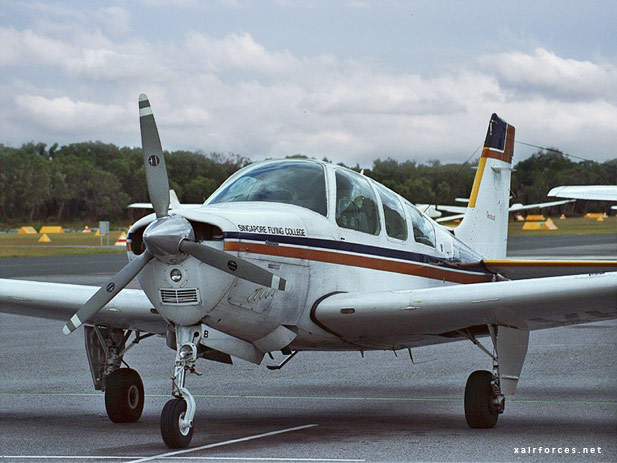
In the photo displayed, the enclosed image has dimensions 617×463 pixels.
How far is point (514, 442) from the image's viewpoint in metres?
8.11

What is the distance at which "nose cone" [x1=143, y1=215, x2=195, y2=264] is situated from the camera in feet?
24.4

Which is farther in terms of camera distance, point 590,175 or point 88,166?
point 88,166

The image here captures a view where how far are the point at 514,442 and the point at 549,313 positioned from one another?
4.03 feet

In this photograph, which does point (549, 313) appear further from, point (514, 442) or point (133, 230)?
point (133, 230)

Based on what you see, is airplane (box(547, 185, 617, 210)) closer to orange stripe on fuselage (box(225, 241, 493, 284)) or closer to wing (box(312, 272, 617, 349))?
orange stripe on fuselage (box(225, 241, 493, 284))

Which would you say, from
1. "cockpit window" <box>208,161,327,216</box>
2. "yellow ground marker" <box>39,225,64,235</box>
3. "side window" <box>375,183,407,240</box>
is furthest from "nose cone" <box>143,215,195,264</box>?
"yellow ground marker" <box>39,225,64,235</box>

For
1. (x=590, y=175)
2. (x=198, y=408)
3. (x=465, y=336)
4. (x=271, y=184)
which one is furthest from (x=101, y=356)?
(x=590, y=175)

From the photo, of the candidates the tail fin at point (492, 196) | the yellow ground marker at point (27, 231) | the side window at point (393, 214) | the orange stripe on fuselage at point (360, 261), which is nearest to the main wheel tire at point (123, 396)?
the orange stripe on fuselage at point (360, 261)

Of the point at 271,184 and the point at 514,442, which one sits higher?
the point at 271,184

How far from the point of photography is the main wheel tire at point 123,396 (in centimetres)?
944

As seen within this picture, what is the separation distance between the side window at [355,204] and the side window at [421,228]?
76 centimetres

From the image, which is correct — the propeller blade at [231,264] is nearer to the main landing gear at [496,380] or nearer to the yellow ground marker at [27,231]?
the main landing gear at [496,380]

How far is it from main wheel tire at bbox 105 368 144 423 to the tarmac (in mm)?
132

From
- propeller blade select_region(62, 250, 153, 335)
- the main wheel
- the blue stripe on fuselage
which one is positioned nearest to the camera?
the main wheel
